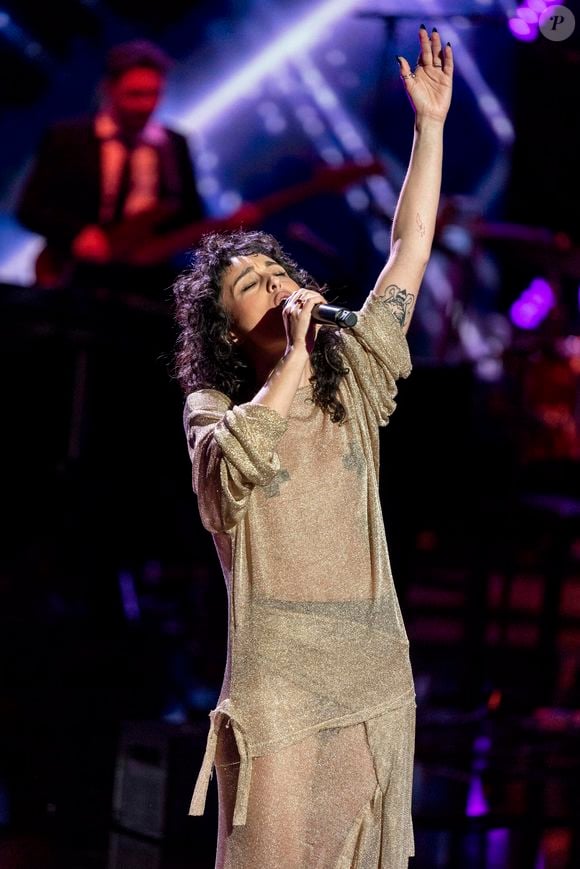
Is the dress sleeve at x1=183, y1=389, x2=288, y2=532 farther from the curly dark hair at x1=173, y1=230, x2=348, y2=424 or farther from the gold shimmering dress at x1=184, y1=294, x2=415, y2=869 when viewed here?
the curly dark hair at x1=173, y1=230, x2=348, y2=424

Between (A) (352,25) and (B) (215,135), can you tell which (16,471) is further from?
(A) (352,25)

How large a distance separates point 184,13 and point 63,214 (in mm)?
1758

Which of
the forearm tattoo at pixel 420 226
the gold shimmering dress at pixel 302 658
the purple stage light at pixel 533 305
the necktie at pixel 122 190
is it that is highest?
the necktie at pixel 122 190

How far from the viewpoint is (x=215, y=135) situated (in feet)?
25.6

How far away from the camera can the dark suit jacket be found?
6.73m

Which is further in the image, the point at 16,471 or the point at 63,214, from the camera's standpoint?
the point at 63,214

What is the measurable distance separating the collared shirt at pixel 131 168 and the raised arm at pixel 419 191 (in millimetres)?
4396

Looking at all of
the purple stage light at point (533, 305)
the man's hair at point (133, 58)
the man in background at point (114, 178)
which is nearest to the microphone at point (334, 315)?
the man in background at point (114, 178)

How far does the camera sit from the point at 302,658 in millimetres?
2023

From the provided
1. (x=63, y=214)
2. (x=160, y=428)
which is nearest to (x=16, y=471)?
(x=160, y=428)

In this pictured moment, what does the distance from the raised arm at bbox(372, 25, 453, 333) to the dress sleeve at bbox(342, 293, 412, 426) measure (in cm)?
4

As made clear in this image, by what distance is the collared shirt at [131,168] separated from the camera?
21.9 ft

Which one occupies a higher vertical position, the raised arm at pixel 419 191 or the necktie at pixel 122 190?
the necktie at pixel 122 190

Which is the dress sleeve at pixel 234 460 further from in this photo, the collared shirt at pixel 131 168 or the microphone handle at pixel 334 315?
the collared shirt at pixel 131 168
